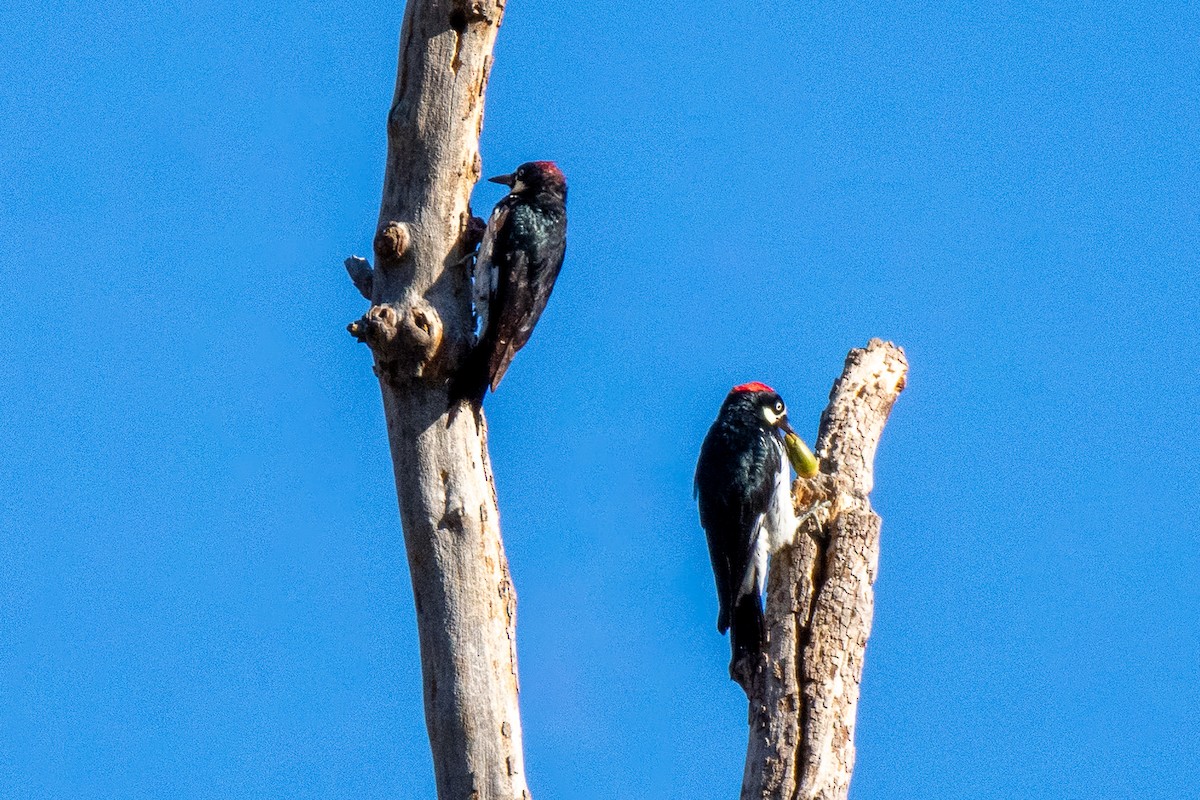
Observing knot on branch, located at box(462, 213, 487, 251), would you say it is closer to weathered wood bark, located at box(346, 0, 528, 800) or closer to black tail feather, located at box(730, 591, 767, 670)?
weathered wood bark, located at box(346, 0, 528, 800)

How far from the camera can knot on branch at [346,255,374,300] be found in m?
5.71

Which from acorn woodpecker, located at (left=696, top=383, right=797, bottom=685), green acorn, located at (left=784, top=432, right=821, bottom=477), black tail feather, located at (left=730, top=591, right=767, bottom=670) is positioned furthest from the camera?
green acorn, located at (left=784, top=432, right=821, bottom=477)

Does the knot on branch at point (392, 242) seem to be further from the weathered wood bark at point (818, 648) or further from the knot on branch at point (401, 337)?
the weathered wood bark at point (818, 648)

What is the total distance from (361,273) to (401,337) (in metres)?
0.51

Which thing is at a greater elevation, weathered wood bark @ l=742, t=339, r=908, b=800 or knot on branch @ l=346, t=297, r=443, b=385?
knot on branch @ l=346, t=297, r=443, b=385

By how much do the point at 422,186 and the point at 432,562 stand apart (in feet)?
4.83

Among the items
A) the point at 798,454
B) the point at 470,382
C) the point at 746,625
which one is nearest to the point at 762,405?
the point at 798,454

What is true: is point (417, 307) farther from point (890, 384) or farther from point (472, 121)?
point (890, 384)

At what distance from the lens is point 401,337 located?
5352 mm

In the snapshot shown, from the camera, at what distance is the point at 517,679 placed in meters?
5.24

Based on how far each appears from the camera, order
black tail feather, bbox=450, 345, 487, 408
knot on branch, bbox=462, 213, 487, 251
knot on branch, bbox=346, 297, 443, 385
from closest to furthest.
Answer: knot on branch, bbox=346, 297, 443, 385, black tail feather, bbox=450, 345, 487, 408, knot on branch, bbox=462, 213, 487, 251

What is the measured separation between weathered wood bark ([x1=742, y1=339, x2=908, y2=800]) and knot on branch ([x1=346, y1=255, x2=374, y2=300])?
203cm

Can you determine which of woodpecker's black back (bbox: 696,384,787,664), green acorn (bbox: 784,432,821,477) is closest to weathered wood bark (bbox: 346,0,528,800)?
woodpecker's black back (bbox: 696,384,787,664)

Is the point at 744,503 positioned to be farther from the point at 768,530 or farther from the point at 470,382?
the point at 470,382
